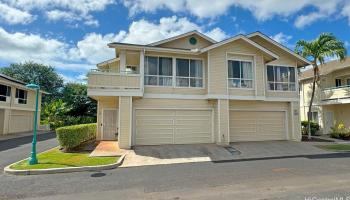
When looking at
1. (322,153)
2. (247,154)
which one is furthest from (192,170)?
(322,153)

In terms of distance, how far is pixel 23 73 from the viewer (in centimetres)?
5794

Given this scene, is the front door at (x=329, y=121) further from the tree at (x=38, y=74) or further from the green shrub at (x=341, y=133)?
the tree at (x=38, y=74)

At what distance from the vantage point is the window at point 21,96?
29.2 metres

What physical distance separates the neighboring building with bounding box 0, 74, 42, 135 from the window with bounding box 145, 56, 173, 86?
18.0 metres

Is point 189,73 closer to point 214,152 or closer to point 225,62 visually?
point 225,62

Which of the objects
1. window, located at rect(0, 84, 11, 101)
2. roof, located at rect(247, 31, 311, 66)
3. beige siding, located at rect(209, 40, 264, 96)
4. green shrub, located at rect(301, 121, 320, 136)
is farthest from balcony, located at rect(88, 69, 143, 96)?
window, located at rect(0, 84, 11, 101)

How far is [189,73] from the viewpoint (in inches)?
669

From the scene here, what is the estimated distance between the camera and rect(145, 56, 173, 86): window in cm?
1634

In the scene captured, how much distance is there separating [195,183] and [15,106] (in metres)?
27.9

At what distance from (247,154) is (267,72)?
7587mm

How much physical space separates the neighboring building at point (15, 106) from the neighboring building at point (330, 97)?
Result: 32.1m

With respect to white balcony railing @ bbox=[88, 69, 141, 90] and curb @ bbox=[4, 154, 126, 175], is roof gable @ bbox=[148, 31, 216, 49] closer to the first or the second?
white balcony railing @ bbox=[88, 69, 141, 90]

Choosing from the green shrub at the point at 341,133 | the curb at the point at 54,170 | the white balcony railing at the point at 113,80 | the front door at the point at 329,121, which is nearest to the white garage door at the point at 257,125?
the green shrub at the point at 341,133

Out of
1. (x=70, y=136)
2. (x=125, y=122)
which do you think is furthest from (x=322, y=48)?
(x=70, y=136)
